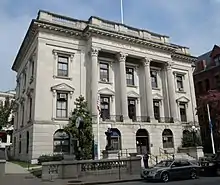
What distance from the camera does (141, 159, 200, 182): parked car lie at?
16591 mm

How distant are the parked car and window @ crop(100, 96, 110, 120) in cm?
1482

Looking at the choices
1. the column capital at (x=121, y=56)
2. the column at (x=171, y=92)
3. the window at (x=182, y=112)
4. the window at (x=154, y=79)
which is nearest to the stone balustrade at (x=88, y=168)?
the column capital at (x=121, y=56)

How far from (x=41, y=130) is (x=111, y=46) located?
1406 centimetres

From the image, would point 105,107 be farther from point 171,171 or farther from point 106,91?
point 171,171

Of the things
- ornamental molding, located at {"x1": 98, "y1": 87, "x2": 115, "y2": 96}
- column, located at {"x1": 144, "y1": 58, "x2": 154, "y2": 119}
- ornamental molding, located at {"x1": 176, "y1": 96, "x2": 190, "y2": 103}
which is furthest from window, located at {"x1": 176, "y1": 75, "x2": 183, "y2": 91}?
ornamental molding, located at {"x1": 98, "y1": 87, "x2": 115, "y2": 96}

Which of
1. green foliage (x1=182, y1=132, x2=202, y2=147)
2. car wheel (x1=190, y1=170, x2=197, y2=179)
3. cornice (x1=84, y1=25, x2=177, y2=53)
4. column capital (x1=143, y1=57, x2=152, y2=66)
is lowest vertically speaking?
car wheel (x1=190, y1=170, x2=197, y2=179)

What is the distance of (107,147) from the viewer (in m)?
28.0

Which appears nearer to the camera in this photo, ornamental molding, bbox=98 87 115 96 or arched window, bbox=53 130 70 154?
arched window, bbox=53 130 70 154

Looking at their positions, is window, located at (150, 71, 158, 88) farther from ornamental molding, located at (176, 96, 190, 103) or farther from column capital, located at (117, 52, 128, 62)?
column capital, located at (117, 52, 128, 62)

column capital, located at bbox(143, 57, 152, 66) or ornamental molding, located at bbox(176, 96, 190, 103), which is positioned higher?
column capital, located at bbox(143, 57, 152, 66)

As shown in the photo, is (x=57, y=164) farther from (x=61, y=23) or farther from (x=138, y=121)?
(x=61, y=23)

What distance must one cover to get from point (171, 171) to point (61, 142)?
15298mm

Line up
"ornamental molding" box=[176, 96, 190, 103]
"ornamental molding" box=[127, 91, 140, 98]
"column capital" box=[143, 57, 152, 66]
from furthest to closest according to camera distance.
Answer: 1. "ornamental molding" box=[176, 96, 190, 103]
2. "column capital" box=[143, 57, 152, 66]
3. "ornamental molding" box=[127, 91, 140, 98]

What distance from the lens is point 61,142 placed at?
28.9 metres
